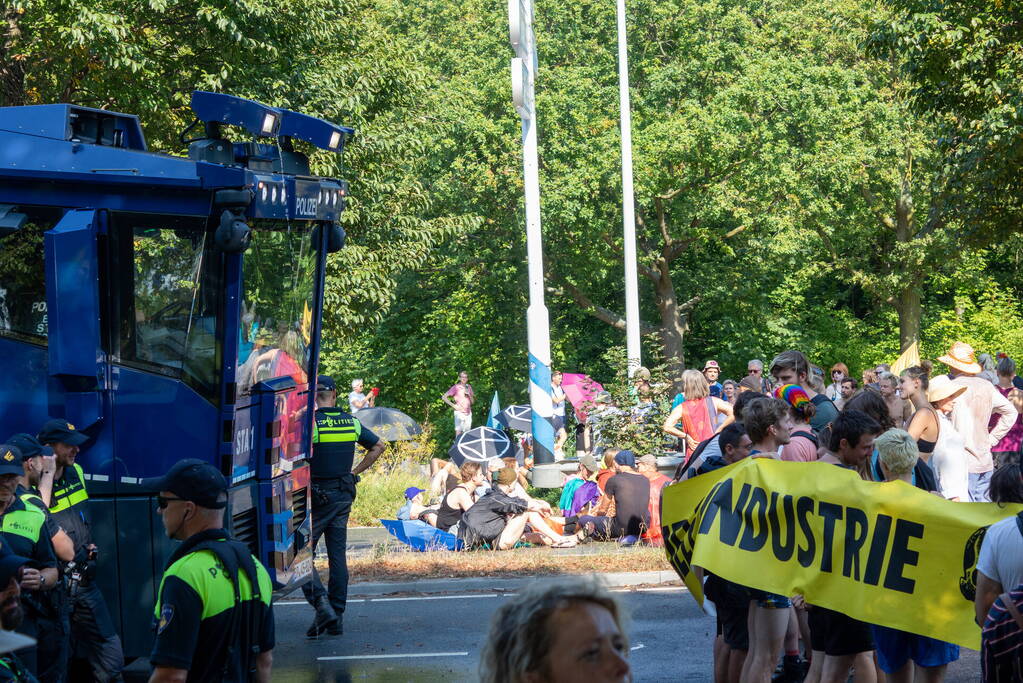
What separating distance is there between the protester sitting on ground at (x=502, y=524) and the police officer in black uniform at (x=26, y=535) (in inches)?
302

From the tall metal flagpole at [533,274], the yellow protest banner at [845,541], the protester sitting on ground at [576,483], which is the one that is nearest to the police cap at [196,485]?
the yellow protest banner at [845,541]

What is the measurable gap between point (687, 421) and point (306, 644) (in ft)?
20.1

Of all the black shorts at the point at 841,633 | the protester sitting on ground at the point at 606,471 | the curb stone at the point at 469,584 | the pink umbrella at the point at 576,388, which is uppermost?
the pink umbrella at the point at 576,388

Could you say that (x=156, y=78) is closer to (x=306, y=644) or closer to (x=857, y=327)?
(x=306, y=644)

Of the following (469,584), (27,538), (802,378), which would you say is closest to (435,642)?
(469,584)

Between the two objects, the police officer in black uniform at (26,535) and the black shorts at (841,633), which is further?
the black shorts at (841,633)

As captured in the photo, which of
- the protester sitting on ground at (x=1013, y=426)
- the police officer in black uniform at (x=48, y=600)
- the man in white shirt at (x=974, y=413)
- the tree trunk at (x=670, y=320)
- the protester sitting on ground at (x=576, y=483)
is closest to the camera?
the police officer in black uniform at (x=48, y=600)

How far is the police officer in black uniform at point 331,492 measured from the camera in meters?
9.70

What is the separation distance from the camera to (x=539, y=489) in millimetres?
19422

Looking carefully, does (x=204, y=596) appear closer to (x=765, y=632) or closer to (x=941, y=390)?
(x=765, y=632)

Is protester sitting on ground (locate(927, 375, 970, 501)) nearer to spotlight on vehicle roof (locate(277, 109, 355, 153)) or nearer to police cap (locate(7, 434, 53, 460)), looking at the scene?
spotlight on vehicle roof (locate(277, 109, 355, 153))

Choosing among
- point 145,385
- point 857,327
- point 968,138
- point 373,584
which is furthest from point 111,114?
point 857,327

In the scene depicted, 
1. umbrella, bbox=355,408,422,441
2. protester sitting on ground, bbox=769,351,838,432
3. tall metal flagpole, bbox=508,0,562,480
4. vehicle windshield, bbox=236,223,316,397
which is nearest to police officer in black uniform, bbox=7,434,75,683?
vehicle windshield, bbox=236,223,316,397

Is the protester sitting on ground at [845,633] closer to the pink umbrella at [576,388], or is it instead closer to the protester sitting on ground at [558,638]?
the protester sitting on ground at [558,638]
